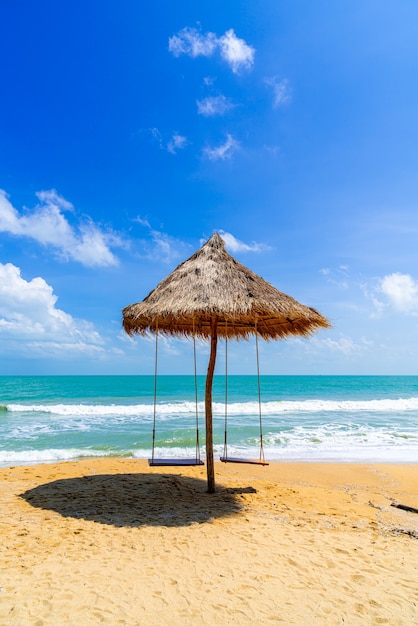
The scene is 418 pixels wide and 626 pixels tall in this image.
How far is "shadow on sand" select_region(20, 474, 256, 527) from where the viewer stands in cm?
402

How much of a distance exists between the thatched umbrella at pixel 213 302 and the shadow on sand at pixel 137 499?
1.37 ft

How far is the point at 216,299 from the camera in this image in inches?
176

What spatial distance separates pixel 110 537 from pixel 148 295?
2.80 metres

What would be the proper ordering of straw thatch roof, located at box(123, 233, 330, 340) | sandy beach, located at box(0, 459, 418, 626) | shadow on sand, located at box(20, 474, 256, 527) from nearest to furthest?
sandy beach, located at box(0, 459, 418, 626) < shadow on sand, located at box(20, 474, 256, 527) < straw thatch roof, located at box(123, 233, 330, 340)

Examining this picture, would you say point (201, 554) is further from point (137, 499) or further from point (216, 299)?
point (216, 299)

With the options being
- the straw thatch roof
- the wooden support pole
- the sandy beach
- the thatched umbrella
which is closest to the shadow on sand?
the sandy beach

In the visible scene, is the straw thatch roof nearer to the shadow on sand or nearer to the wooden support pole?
the wooden support pole

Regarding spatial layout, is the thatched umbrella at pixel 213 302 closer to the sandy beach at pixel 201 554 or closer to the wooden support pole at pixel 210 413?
the wooden support pole at pixel 210 413

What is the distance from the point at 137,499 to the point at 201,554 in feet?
5.72

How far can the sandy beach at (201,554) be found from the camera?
240cm

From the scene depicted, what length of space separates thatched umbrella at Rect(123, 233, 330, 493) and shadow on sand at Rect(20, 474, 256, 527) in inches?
16.4

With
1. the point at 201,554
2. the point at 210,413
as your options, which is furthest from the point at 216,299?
the point at 201,554

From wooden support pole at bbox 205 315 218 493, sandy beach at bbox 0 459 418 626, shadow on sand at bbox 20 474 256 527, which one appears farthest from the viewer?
wooden support pole at bbox 205 315 218 493

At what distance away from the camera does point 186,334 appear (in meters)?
6.69
